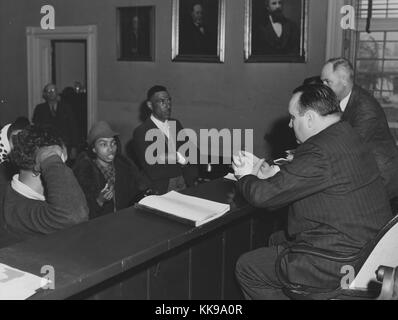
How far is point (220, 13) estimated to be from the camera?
6922mm

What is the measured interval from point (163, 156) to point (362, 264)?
9.40 feet

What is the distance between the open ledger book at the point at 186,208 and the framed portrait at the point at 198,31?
442cm

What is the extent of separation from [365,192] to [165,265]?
1129mm

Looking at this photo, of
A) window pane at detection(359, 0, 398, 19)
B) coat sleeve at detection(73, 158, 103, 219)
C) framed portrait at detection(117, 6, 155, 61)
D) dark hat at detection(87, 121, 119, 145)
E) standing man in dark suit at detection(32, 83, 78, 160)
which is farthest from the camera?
standing man in dark suit at detection(32, 83, 78, 160)

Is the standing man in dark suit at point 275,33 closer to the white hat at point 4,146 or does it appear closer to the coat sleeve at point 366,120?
the coat sleeve at point 366,120

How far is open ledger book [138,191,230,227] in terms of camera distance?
2588 millimetres

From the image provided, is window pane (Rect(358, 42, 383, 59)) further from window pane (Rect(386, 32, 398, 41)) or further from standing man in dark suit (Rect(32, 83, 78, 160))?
standing man in dark suit (Rect(32, 83, 78, 160))

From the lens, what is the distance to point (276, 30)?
21.4ft

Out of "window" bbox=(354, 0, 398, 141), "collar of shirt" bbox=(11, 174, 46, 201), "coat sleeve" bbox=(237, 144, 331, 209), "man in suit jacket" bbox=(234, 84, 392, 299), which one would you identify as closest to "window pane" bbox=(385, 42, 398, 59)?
"window" bbox=(354, 0, 398, 141)

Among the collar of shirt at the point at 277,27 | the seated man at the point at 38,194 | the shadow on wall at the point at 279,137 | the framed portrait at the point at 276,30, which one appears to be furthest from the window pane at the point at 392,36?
the seated man at the point at 38,194

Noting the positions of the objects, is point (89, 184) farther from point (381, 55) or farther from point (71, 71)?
point (71, 71)

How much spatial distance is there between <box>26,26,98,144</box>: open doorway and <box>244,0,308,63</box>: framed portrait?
109 inches

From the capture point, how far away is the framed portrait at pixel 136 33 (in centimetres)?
755

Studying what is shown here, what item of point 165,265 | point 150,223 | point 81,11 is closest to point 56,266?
point 150,223
